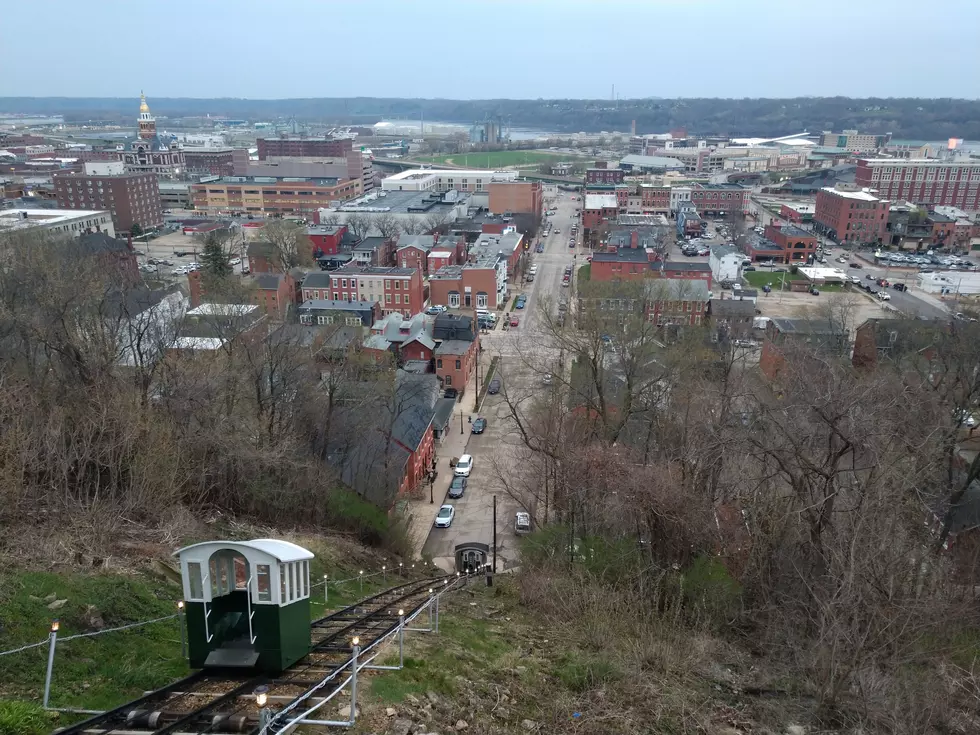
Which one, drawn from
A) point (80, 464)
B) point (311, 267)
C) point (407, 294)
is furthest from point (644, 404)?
point (311, 267)

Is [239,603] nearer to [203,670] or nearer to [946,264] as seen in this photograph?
[203,670]

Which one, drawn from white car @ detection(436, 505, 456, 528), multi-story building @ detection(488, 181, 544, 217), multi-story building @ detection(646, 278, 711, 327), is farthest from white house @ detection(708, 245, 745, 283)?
white car @ detection(436, 505, 456, 528)

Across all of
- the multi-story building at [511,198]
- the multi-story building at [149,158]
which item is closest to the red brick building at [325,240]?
the multi-story building at [511,198]

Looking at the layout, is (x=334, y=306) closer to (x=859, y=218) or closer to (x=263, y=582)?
(x=263, y=582)

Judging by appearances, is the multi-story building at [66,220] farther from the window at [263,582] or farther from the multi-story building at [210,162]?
the window at [263,582]

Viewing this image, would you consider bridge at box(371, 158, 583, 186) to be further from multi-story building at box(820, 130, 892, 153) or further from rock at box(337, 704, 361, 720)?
rock at box(337, 704, 361, 720)

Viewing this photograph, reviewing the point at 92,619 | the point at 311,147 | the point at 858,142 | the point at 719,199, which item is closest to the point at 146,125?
the point at 311,147

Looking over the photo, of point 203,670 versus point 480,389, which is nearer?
point 203,670
